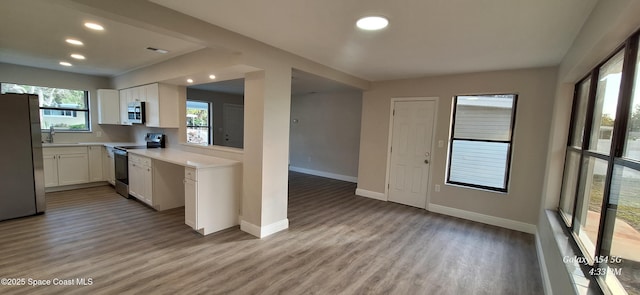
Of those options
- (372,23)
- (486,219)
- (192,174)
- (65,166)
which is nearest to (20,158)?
(65,166)

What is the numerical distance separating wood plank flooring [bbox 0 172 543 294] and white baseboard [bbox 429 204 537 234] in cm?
15

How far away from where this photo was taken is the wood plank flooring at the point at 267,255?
2.20 metres

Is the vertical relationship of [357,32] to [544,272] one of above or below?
above

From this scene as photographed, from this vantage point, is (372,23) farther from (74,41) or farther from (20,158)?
(20,158)

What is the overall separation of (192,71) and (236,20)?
1.52m

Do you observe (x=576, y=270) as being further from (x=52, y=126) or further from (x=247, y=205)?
(x=52, y=126)

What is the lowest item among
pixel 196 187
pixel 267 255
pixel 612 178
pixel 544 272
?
pixel 267 255

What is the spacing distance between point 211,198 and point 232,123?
502cm

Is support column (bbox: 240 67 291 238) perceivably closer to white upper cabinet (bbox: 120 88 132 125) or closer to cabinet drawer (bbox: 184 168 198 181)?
cabinet drawer (bbox: 184 168 198 181)

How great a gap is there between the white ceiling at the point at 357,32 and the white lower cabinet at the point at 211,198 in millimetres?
1609

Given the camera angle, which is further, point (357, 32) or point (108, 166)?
point (108, 166)

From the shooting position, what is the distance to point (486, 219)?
3.86 m

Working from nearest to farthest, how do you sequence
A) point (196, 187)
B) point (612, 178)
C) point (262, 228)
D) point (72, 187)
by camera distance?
point (612, 178)
point (196, 187)
point (262, 228)
point (72, 187)

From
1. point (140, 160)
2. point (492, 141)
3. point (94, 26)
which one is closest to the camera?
point (94, 26)
